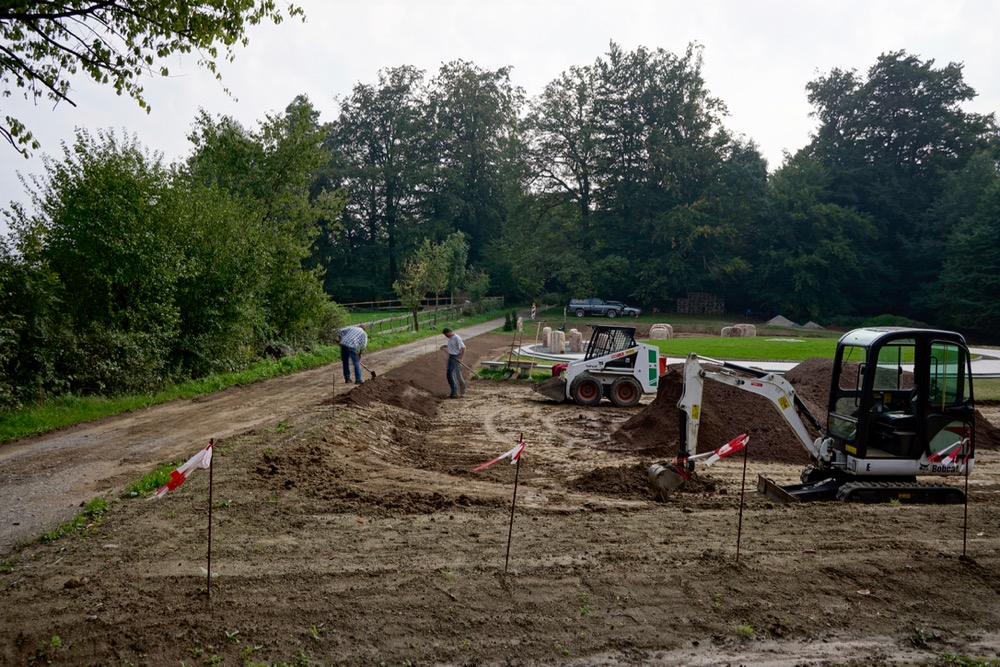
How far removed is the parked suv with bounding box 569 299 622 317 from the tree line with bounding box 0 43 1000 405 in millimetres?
1121

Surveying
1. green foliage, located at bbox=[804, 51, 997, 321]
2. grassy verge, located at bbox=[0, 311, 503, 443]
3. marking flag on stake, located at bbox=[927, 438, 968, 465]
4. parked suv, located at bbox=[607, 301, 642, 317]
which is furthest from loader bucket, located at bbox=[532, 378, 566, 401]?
green foliage, located at bbox=[804, 51, 997, 321]

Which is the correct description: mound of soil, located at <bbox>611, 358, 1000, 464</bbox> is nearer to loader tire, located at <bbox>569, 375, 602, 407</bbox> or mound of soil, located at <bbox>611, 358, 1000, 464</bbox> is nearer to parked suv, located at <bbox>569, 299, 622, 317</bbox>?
loader tire, located at <bbox>569, 375, 602, 407</bbox>

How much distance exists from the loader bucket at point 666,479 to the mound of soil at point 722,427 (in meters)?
3.24

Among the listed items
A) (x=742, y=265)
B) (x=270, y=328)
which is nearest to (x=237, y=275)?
(x=270, y=328)

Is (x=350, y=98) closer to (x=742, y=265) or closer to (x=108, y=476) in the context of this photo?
(x=742, y=265)

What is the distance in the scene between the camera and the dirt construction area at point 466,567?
5012 mm

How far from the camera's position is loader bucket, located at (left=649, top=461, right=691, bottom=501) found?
8812 mm

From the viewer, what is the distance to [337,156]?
65.7 meters

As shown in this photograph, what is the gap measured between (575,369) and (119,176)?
40.5 feet

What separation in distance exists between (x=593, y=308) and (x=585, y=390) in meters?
35.2

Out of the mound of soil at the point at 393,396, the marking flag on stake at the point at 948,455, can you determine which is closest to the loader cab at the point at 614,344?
the mound of soil at the point at 393,396

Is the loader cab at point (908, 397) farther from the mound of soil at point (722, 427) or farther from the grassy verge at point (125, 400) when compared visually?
the grassy verge at point (125, 400)

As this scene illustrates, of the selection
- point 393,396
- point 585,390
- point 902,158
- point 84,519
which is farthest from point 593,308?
point 84,519

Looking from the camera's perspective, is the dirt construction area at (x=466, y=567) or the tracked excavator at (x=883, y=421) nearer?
the dirt construction area at (x=466, y=567)
